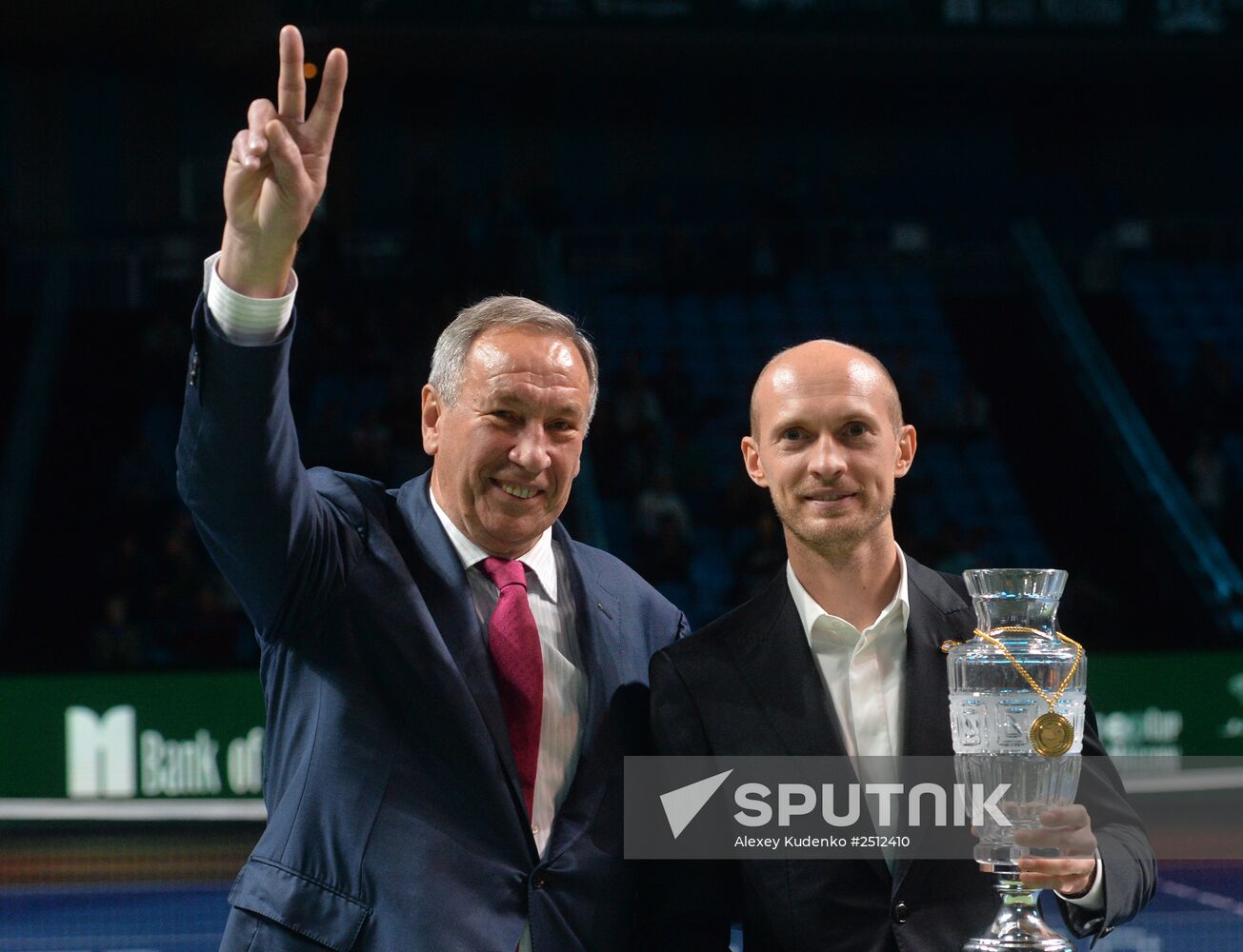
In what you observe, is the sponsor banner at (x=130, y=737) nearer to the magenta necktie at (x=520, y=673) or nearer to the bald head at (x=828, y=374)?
the magenta necktie at (x=520, y=673)

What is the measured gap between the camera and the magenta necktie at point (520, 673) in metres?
3.02

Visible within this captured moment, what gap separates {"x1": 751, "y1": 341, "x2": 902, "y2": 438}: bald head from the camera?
2947 millimetres

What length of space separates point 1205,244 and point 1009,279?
258 cm

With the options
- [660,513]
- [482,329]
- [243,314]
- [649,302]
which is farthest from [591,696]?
[649,302]

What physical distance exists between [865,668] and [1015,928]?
0.59 meters

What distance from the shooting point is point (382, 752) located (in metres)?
2.93

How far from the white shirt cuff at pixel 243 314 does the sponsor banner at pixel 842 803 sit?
114 cm

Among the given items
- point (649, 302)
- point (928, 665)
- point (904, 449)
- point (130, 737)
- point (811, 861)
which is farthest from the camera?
point (649, 302)

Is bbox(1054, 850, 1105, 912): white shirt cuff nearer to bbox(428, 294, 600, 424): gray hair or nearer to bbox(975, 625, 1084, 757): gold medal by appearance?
bbox(975, 625, 1084, 757): gold medal

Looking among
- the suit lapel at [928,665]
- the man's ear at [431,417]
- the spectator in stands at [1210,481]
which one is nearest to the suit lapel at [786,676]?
the suit lapel at [928,665]

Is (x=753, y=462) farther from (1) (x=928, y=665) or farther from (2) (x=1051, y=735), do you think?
(2) (x=1051, y=735)

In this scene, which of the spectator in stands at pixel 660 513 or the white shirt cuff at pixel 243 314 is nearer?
the white shirt cuff at pixel 243 314

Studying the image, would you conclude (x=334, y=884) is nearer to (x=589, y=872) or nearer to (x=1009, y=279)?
(x=589, y=872)

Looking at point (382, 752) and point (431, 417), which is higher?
point (431, 417)
